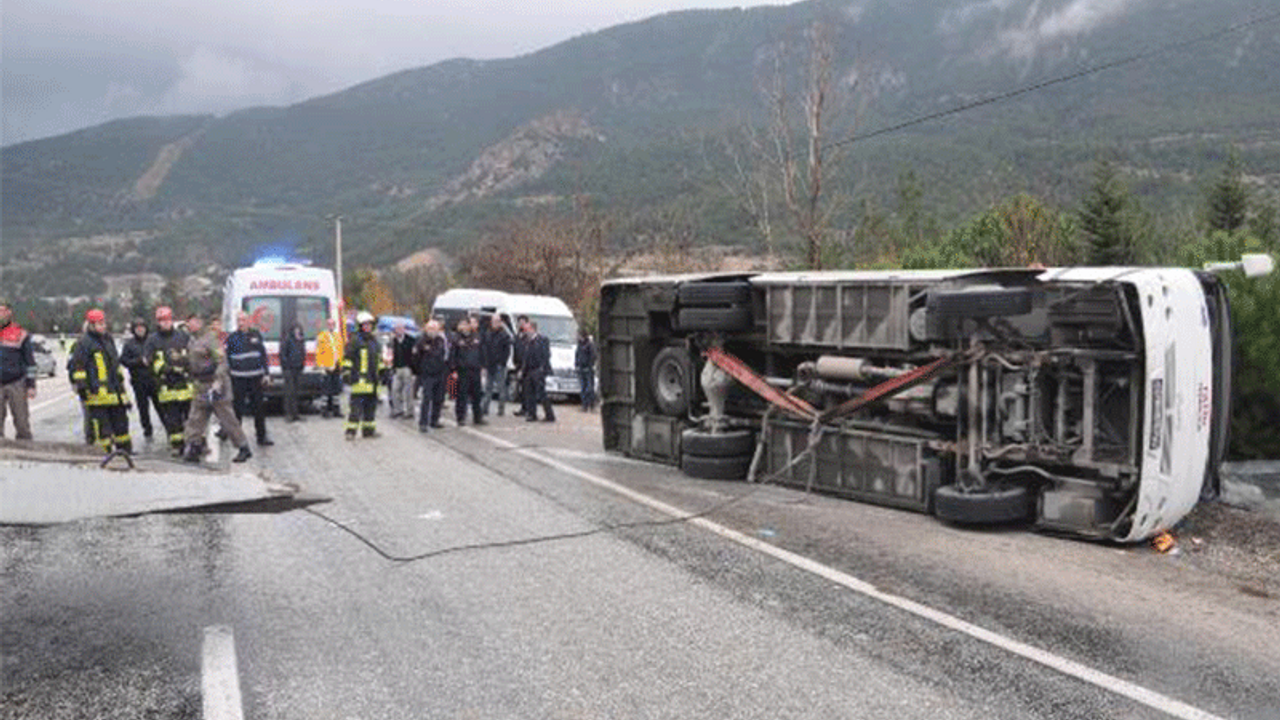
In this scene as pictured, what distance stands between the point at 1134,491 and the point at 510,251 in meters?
37.4

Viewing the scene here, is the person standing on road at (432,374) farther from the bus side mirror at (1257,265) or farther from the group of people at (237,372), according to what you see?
the bus side mirror at (1257,265)

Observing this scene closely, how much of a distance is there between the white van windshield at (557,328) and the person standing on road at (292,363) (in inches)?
273

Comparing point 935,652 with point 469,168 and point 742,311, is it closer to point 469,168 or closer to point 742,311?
point 742,311

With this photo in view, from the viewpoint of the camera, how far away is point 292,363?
17141 millimetres

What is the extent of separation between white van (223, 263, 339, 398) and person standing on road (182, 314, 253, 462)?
221 inches

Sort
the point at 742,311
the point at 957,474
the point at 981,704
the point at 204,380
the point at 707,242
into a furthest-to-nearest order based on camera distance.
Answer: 1. the point at 707,242
2. the point at 204,380
3. the point at 742,311
4. the point at 957,474
5. the point at 981,704

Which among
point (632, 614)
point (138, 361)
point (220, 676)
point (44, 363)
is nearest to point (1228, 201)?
point (138, 361)

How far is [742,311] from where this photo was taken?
36.5 ft

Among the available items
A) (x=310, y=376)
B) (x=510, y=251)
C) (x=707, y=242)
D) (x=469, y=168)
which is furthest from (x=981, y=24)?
(x=310, y=376)

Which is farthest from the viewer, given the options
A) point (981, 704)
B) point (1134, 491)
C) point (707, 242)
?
point (707, 242)

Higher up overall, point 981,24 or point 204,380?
point 981,24

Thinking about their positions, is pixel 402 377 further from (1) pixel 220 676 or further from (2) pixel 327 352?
(1) pixel 220 676

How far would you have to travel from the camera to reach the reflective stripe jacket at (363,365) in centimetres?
1502

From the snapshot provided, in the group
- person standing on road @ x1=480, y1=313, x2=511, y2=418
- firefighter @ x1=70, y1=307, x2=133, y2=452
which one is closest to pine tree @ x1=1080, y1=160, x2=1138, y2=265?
person standing on road @ x1=480, y1=313, x2=511, y2=418
